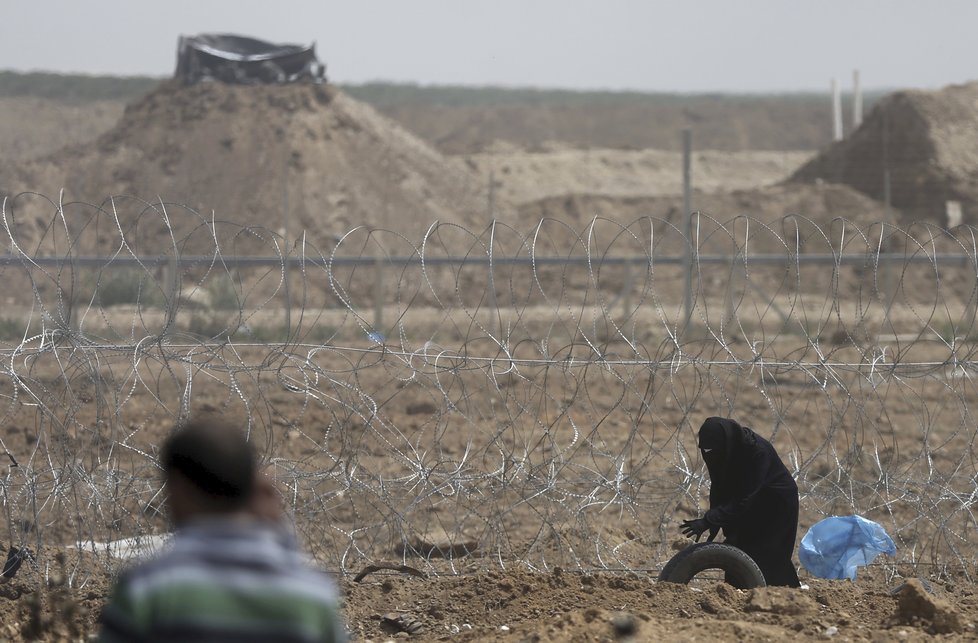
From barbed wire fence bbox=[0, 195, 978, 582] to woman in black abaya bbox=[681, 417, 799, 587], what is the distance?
32 centimetres

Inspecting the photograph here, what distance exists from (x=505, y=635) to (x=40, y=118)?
4468cm

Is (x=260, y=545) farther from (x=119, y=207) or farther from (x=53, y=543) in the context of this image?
(x=119, y=207)

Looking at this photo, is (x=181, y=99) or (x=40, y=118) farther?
(x=40, y=118)

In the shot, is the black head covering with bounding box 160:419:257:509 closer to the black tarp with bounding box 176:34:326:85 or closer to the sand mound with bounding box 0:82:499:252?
the sand mound with bounding box 0:82:499:252

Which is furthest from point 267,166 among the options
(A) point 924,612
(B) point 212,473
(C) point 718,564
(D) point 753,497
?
(B) point 212,473

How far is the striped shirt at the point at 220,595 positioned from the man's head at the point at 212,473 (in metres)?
0.05

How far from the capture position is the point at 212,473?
237cm

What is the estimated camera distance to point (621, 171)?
3656 cm

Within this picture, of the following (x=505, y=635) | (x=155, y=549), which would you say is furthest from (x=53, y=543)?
(x=505, y=635)

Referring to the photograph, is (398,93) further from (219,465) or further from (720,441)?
(219,465)

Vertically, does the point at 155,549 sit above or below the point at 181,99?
below

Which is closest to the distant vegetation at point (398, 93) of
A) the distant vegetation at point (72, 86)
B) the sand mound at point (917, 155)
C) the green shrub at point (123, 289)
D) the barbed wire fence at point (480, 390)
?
the distant vegetation at point (72, 86)

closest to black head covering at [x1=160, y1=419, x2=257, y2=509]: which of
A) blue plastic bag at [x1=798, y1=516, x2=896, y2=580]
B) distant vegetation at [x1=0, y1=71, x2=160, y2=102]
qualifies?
blue plastic bag at [x1=798, y1=516, x2=896, y2=580]

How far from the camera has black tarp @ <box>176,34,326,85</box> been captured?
2712 cm
